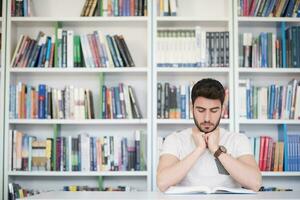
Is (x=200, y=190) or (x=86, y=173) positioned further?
(x=86, y=173)

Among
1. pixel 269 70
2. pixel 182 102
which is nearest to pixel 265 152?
pixel 269 70

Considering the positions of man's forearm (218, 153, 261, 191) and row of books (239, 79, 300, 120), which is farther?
row of books (239, 79, 300, 120)

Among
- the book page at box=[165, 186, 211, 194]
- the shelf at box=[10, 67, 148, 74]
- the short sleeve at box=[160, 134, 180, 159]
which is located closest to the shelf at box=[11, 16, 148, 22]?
the shelf at box=[10, 67, 148, 74]

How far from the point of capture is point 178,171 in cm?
235

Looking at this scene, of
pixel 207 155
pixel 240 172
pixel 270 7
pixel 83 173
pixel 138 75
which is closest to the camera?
pixel 240 172

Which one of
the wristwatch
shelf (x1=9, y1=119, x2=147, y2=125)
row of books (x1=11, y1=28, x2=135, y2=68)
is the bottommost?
the wristwatch

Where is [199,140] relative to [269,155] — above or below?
above

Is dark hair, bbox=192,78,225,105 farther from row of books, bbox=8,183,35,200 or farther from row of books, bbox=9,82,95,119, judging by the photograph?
row of books, bbox=8,183,35,200

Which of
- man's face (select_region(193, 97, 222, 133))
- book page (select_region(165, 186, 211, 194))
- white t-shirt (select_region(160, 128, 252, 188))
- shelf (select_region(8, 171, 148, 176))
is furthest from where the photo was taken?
shelf (select_region(8, 171, 148, 176))

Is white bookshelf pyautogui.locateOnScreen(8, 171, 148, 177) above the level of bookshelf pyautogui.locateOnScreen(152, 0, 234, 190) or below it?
below

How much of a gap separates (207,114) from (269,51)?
1.44m

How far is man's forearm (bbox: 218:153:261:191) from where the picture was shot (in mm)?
2334

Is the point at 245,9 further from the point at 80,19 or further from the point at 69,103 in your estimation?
the point at 69,103

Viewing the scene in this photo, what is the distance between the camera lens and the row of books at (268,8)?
12.5ft
